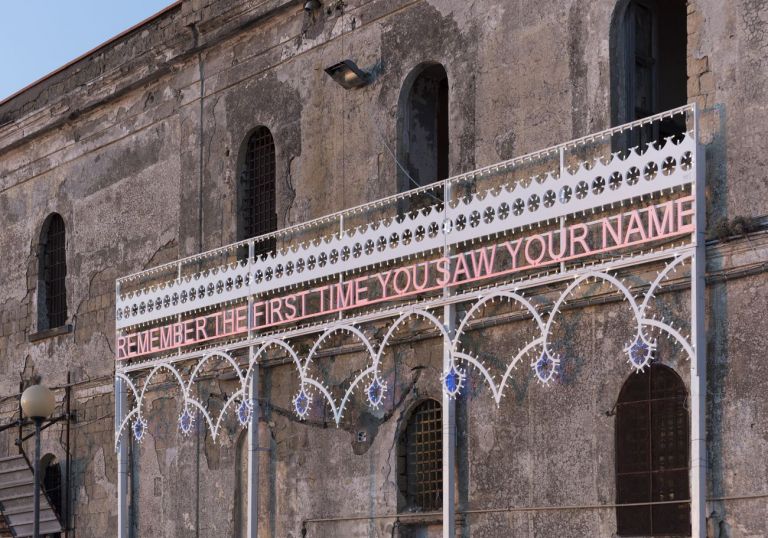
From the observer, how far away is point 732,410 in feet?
39.7

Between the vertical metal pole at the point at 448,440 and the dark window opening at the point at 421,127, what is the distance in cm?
145

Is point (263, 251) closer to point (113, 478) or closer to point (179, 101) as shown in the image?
point (179, 101)

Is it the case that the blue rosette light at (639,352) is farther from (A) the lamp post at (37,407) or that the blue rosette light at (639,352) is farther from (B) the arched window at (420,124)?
(A) the lamp post at (37,407)

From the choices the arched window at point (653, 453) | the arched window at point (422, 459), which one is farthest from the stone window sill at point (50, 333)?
the arched window at point (653, 453)

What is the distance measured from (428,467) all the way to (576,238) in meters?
3.25

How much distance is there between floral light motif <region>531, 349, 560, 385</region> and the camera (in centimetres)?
1343

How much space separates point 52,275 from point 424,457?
→ 351 inches

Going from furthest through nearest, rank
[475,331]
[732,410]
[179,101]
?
[179,101] → [475,331] → [732,410]

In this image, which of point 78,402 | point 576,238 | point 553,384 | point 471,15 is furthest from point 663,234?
point 78,402

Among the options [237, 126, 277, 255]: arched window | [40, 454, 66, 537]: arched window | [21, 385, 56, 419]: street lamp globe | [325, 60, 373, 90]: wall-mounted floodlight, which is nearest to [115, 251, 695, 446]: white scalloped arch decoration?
[237, 126, 277, 255]: arched window

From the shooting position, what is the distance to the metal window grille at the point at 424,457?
49.0 feet

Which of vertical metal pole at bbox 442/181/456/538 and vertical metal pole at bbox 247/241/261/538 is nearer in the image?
vertical metal pole at bbox 442/181/456/538

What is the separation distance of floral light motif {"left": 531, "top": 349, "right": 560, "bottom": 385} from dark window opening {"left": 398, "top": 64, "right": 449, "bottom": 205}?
9.70 feet

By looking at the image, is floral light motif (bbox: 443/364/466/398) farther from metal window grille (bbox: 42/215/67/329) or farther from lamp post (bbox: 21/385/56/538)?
metal window grille (bbox: 42/215/67/329)
